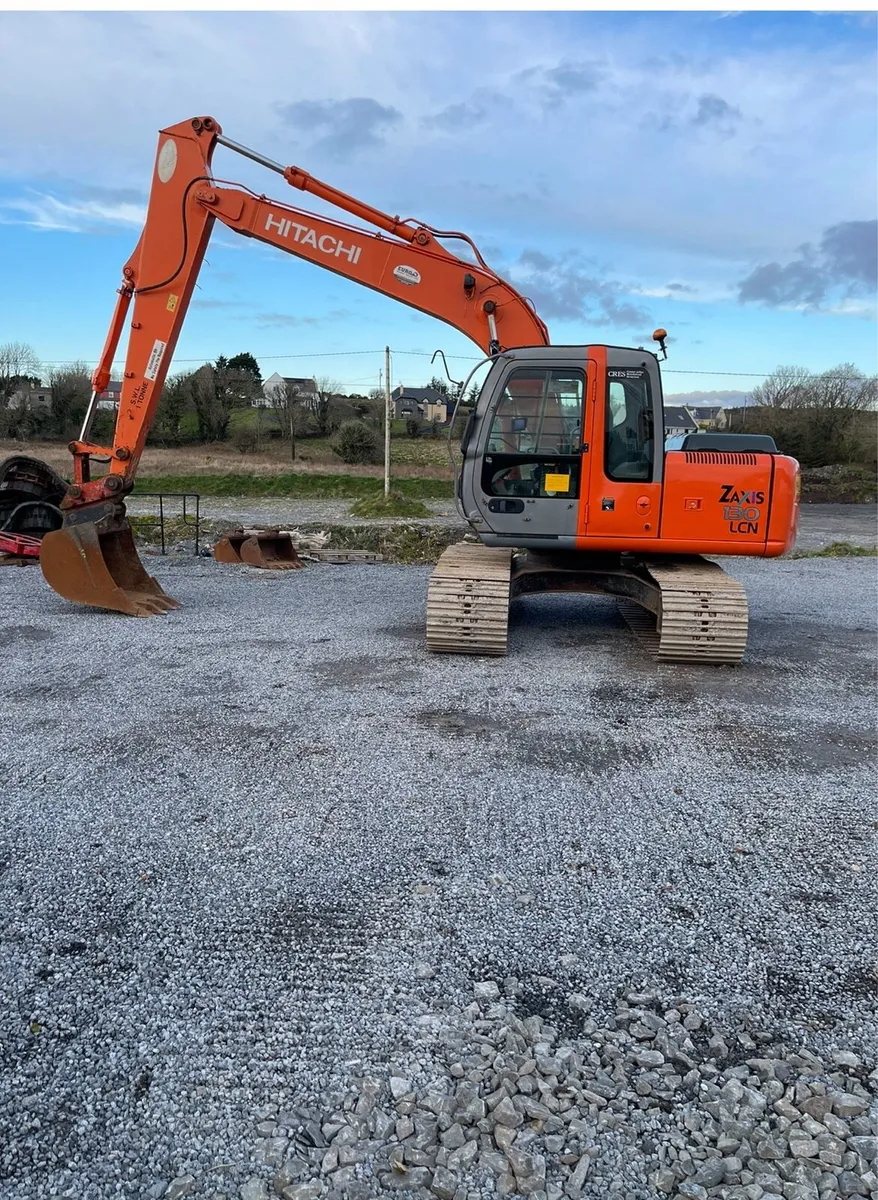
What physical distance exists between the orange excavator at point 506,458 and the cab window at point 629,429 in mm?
12

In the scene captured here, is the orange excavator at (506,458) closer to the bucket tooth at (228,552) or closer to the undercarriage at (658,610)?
the undercarriage at (658,610)

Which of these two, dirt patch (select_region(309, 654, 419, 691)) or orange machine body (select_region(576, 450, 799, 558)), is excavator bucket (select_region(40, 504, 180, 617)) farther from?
orange machine body (select_region(576, 450, 799, 558))

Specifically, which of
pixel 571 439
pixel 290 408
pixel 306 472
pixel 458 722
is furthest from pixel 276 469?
pixel 458 722

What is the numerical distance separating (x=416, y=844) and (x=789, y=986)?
Answer: 1644 mm

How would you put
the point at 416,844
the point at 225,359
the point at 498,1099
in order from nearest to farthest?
the point at 498,1099 < the point at 416,844 < the point at 225,359

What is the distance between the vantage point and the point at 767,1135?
91.3 inches

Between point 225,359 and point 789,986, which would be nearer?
point 789,986

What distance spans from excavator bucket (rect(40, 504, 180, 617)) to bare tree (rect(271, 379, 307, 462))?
24648 millimetres

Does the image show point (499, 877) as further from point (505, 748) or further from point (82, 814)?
point (82, 814)

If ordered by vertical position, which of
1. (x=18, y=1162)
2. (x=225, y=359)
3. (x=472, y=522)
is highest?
(x=225, y=359)

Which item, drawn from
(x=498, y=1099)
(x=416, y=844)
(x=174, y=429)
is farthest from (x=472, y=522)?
(x=174, y=429)

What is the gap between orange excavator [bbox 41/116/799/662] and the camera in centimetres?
715

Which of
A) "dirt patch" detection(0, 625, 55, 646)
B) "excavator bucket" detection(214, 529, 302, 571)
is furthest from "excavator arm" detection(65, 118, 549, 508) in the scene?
"excavator bucket" detection(214, 529, 302, 571)

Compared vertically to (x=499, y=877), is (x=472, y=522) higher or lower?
higher
